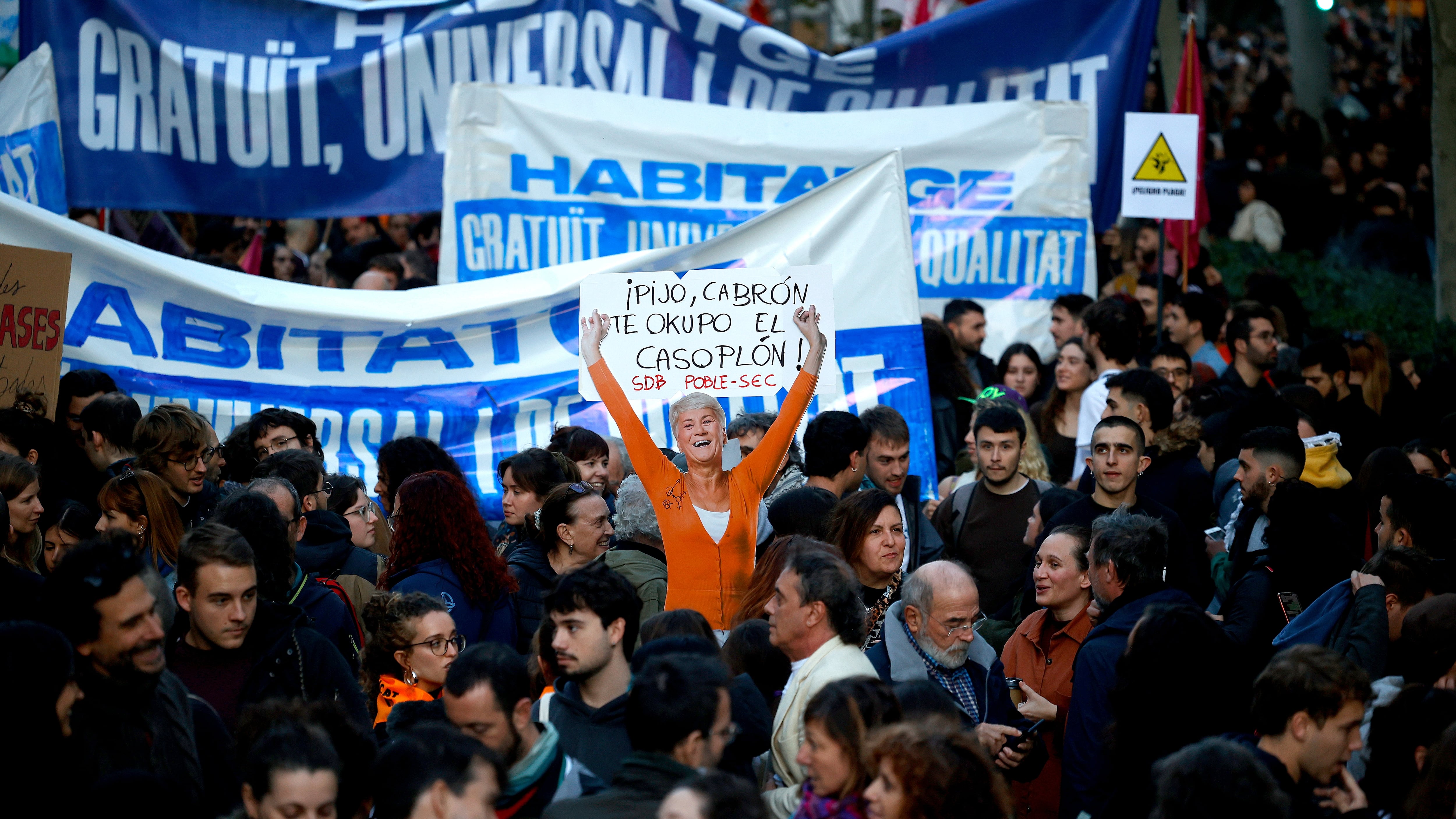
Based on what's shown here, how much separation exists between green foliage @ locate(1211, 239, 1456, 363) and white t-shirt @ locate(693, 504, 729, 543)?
30.9ft

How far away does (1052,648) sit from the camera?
521cm

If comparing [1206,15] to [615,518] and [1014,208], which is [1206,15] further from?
[615,518]

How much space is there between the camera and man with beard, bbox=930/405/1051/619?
263 inches

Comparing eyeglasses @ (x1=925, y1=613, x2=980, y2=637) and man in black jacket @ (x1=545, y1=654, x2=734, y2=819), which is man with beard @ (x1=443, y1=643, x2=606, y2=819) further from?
eyeglasses @ (x1=925, y1=613, x2=980, y2=637)

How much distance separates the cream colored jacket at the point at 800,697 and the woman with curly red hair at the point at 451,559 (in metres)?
1.33

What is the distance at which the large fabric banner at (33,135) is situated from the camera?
8.62 meters

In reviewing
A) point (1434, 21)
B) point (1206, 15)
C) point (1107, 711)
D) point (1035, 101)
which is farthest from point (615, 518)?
point (1206, 15)

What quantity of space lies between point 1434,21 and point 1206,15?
26.2 metres

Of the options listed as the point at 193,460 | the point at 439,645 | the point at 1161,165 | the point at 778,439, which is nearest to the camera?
the point at 439,645

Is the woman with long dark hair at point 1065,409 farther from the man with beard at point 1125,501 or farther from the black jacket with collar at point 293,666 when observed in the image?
the black jacket with collar at point 293,666

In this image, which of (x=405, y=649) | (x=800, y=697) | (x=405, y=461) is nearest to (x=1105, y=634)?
(x=800, y=697)

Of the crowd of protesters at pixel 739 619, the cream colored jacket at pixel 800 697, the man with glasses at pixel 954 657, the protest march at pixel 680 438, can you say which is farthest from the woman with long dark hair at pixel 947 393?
the cream colored jacket at pixel 800 697

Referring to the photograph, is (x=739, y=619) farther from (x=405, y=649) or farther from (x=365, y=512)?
(x=365, y=512)

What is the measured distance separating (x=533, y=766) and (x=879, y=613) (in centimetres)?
208
